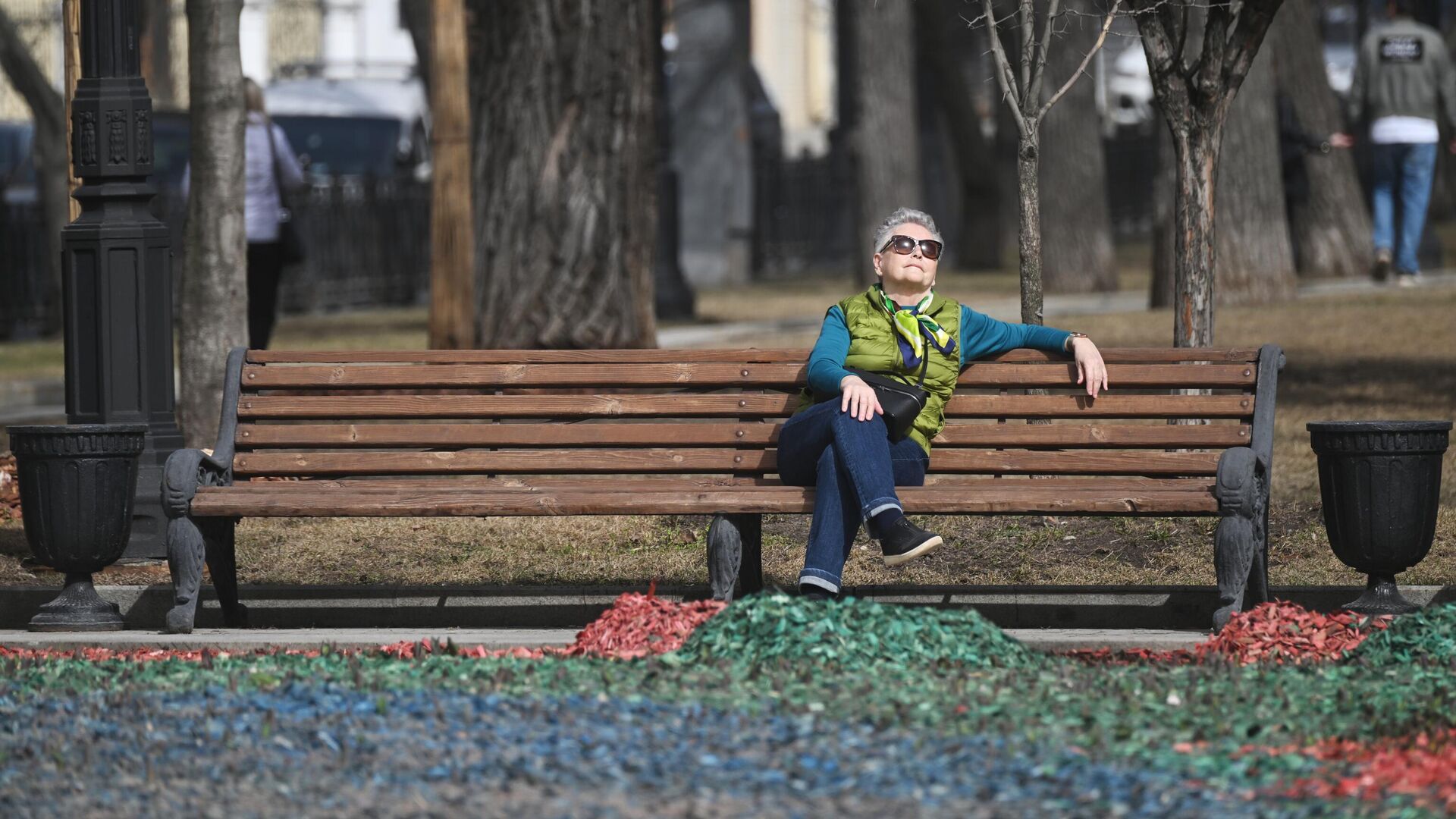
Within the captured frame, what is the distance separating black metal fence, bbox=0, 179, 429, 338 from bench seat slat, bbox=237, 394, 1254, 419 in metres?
12.6

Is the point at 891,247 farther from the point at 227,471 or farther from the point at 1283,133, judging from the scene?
the point at 1283,133

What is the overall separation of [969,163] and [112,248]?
17809 mm

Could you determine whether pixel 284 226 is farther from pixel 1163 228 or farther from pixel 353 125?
pixel 353 125

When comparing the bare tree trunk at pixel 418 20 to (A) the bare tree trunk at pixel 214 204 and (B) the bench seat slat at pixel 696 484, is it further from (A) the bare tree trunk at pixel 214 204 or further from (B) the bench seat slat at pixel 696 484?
(B) the bench seat slat at pixel 696 484

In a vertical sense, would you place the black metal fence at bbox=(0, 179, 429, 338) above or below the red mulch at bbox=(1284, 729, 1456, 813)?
above

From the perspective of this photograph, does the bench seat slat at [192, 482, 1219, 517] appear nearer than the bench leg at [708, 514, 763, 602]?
Yes

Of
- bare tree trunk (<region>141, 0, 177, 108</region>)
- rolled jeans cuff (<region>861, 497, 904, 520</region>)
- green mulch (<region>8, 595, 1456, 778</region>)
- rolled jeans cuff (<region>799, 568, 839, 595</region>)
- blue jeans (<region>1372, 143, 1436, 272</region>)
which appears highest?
bare tree trunk (<region>141, 0, 177, 108</region>)

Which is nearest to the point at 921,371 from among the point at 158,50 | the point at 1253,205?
the point at 1253,205

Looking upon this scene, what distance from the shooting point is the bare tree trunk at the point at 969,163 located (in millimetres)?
Result: 24469

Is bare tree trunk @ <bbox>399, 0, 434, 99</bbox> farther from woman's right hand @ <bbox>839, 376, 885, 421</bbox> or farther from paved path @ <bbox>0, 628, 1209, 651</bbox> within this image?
woman's right hand @ <bbox>839, 376, 885, 421</bbox>

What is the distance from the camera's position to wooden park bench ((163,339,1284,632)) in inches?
254

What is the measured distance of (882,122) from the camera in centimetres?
2180

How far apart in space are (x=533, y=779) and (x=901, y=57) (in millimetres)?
17966

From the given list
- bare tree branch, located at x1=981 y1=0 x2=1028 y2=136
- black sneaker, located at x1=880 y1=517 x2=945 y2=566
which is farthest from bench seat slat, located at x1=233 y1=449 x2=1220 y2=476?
bare tree branch, located at x1=981 y1=0 x2=1028 y2=136
